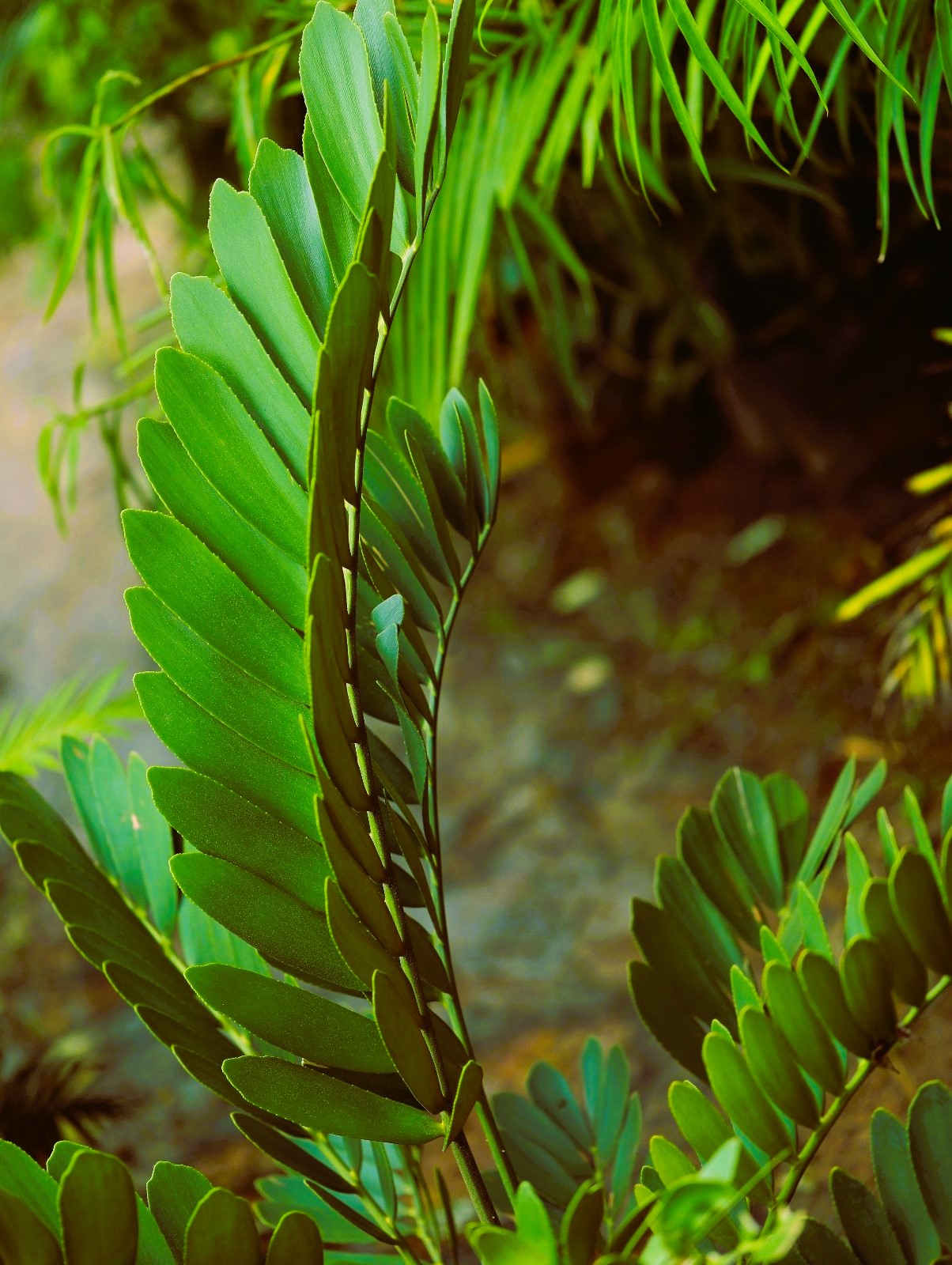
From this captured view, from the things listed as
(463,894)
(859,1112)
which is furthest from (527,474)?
(859,1112)

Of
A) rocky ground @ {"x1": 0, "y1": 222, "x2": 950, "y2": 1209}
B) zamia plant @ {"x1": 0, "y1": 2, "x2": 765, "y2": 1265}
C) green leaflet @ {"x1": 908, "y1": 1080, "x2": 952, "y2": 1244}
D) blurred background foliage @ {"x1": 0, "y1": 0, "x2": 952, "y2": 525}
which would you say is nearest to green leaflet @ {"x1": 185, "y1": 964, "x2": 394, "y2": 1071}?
zamia plant @ {"x1": 0, "y1": 2, "x2": 765, "y2": 1265}

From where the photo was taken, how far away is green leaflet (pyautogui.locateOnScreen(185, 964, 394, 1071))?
16.0 inches

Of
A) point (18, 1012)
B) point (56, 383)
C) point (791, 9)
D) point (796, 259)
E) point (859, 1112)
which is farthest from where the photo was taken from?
point (56, 383)

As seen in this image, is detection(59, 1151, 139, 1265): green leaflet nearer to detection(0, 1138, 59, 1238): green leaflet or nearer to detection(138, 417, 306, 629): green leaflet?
detection(0, 1138, 59, 1238): green leaflet

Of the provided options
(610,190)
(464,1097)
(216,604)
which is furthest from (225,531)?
(610,190)

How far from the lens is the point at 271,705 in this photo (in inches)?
17.2

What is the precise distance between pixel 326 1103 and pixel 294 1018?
0.11 ft

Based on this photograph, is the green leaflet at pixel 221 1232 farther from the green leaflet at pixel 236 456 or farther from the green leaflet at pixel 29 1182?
the green leaflet at pixel 236 456

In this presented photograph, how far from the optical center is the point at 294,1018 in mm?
421

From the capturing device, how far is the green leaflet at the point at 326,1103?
401 millimetres

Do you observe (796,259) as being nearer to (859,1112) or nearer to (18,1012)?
(859,1112)

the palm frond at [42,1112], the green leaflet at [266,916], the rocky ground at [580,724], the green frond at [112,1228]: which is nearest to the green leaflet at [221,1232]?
the green frond at [112,1228]

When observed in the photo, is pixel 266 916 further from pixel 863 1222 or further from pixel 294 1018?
pixel 863 1222

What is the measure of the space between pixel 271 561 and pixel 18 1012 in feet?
4.62
